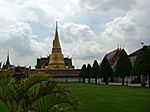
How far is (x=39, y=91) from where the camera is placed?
576 cm

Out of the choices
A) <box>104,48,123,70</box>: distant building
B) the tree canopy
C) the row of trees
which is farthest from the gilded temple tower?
the tree canopy

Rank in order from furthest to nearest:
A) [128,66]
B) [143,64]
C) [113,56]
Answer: [113,56], [128,66], [143,64]

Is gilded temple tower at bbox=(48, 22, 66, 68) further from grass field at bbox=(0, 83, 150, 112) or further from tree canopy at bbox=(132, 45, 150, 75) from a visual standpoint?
grass field at bbox=(0, 83, 150, 112)

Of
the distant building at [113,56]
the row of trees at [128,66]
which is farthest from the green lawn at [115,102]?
the distant building at [113,56]

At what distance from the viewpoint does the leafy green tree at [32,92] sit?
5.72 meters

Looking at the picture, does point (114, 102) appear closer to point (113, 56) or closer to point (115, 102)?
point (115, 102)

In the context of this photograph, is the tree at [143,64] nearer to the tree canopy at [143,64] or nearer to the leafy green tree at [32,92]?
the tree canopy at [143,64]

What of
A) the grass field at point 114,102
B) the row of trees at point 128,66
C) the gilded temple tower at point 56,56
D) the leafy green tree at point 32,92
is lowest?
the grass field at point 114,102

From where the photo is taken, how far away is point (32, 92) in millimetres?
5879

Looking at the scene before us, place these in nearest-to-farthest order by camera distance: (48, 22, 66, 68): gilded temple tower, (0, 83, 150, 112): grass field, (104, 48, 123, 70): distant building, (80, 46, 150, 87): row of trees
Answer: (0, 83, 150, 112): grass field → (80, 46, 150, 87): row of trees → (48, 22, 66, 68): gilded temple tower → (104, 48, 123, 70): distant building

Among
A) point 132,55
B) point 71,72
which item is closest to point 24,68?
point 132,55

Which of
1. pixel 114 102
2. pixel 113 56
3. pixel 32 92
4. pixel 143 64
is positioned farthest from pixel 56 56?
pixel 32 92

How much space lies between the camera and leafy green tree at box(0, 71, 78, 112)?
5723mm

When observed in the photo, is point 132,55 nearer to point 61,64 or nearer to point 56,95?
point 61,64
